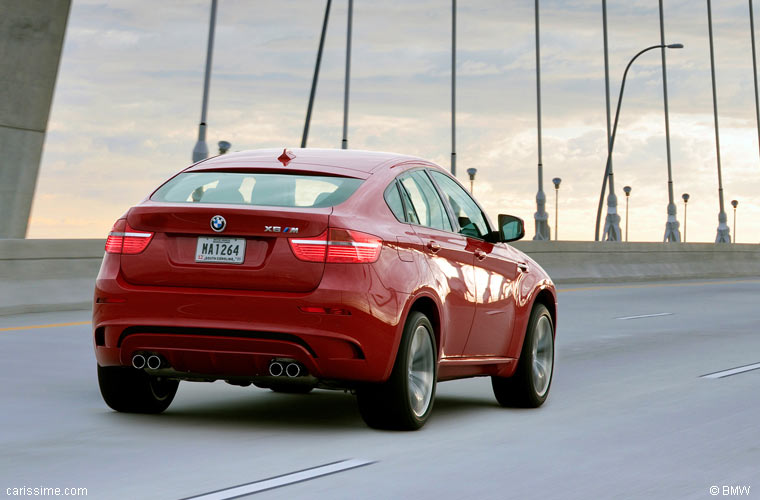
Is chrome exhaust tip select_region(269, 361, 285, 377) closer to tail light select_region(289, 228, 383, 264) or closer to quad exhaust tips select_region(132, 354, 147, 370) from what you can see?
tail light select_region(289, 228, 383, 264)

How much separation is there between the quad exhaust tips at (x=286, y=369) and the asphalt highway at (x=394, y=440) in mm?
393

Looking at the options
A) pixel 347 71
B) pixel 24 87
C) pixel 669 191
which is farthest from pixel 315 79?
pixel 669 191

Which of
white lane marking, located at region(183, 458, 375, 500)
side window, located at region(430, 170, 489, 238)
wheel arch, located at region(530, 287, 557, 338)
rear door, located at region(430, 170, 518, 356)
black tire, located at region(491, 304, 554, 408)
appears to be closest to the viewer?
white lane marking, located at region(183, 458, 375, 500)

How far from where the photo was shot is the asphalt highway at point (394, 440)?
265 inches

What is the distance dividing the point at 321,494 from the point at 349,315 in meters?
1.73

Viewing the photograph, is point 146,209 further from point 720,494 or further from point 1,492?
point 720,494

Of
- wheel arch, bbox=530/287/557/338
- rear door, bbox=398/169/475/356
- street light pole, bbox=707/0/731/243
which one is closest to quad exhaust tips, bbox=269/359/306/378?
rear door, bbox=398/169/475/356

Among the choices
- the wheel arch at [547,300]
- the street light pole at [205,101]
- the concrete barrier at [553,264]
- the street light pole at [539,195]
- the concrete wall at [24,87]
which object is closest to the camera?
the wheel arch at [547,300]

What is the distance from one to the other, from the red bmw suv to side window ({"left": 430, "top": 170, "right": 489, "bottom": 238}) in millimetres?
573

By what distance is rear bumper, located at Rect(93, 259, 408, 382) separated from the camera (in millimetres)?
7910

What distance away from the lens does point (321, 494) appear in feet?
21.0

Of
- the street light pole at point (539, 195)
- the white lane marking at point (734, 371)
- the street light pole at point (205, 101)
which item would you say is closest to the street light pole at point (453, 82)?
the street light pole at point (539, 195)

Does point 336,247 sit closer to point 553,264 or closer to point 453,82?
point 553,264

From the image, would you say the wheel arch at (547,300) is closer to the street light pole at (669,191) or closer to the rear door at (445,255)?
the rear door at (445,255)
